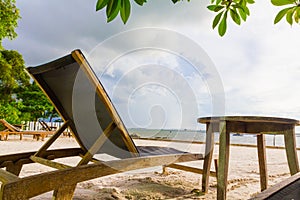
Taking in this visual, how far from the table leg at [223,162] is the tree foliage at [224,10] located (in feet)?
3.87

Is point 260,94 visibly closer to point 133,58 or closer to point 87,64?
point 133,58

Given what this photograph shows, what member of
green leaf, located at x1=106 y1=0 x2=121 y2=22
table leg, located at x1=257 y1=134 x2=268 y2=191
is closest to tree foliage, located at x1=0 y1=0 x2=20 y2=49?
table leg, located at x1=257 y1=134 x2=268 y2=191

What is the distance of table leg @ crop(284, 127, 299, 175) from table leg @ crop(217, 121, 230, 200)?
0.47 metres

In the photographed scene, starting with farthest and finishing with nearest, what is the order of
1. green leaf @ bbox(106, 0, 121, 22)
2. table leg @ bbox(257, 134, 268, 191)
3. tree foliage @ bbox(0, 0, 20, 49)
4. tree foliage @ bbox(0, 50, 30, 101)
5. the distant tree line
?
tree foliage @ bbox(0, 50, 30, 101), the distant tree line, tree foliage @ bbox(0, 0, 20, 49), table leg @ bbox(257, 134, 268, 191), green leaf @ bbox(106, 0, 121, 22)

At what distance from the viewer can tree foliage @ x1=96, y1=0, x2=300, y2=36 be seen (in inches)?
27.6

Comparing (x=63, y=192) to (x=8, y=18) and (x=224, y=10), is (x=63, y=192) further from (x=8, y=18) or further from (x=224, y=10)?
(x=8, y=18)

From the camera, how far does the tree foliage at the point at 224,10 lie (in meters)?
0.70

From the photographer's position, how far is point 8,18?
894 cm

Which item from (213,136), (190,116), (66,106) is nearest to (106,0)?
(66,106)

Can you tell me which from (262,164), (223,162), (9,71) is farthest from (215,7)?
(9,71)

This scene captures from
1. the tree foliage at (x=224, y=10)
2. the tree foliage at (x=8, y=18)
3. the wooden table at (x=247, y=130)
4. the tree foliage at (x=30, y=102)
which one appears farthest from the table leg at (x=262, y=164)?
the tree foliage at (x=30, y=102)

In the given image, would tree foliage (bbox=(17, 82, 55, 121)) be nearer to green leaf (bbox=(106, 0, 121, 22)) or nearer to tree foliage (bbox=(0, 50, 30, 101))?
tree foliage (bbox=(0, 50, 30, 101))

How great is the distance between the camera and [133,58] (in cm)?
412

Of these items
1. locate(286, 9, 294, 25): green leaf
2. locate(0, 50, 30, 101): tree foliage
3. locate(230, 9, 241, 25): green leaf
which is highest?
locate(0, 50, 30, 101): tree foliage
